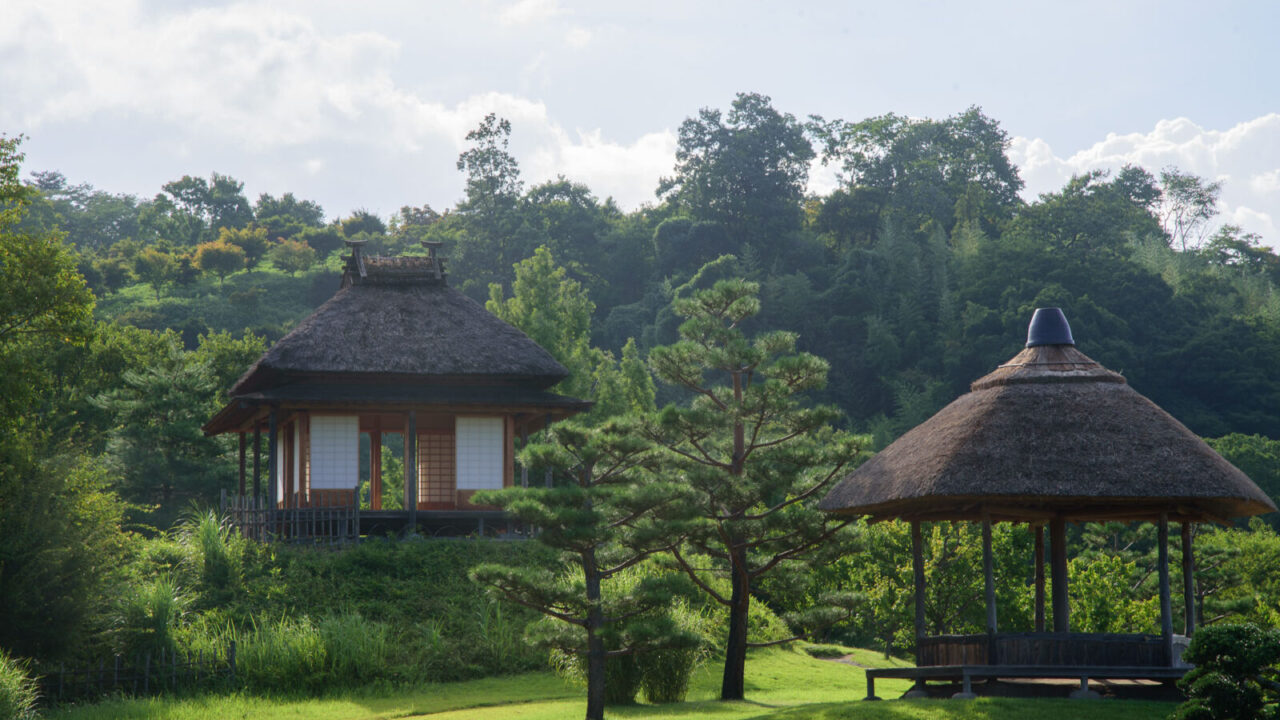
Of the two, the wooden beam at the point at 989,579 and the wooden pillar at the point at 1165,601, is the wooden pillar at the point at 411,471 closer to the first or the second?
the wooden beam at the point at 989,579

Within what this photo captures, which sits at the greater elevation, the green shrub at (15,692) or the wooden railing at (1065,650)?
the wooden railing at (1065,650)

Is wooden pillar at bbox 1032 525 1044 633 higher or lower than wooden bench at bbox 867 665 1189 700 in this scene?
higher

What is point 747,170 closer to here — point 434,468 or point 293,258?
point 293,258

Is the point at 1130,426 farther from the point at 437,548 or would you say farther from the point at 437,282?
the point at 437,282

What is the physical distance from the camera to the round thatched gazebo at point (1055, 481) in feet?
52.6

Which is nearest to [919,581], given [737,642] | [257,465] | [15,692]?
[737,642]

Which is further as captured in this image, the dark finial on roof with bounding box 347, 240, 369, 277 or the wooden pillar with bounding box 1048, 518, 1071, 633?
the dark finial on roof with bounding box 347, 240, 369, 277

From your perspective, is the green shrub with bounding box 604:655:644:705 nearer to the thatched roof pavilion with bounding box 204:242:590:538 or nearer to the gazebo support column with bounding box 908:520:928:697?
the gazebo support column with bounding box 908:520:928:697

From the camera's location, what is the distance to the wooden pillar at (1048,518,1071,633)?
18172 millimetres

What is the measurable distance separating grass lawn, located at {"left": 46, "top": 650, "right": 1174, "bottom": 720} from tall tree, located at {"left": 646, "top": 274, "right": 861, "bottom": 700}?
1578mm

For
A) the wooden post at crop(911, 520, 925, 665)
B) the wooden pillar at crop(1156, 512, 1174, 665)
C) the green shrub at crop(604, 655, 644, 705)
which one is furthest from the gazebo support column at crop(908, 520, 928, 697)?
the green shrub at crop(604, 655, 644, 705)

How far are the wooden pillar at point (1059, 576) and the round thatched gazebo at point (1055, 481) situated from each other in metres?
0.03

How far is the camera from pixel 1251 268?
7319 centimetres

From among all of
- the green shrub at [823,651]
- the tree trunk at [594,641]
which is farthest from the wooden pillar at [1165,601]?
the green shrub at [823,651]
